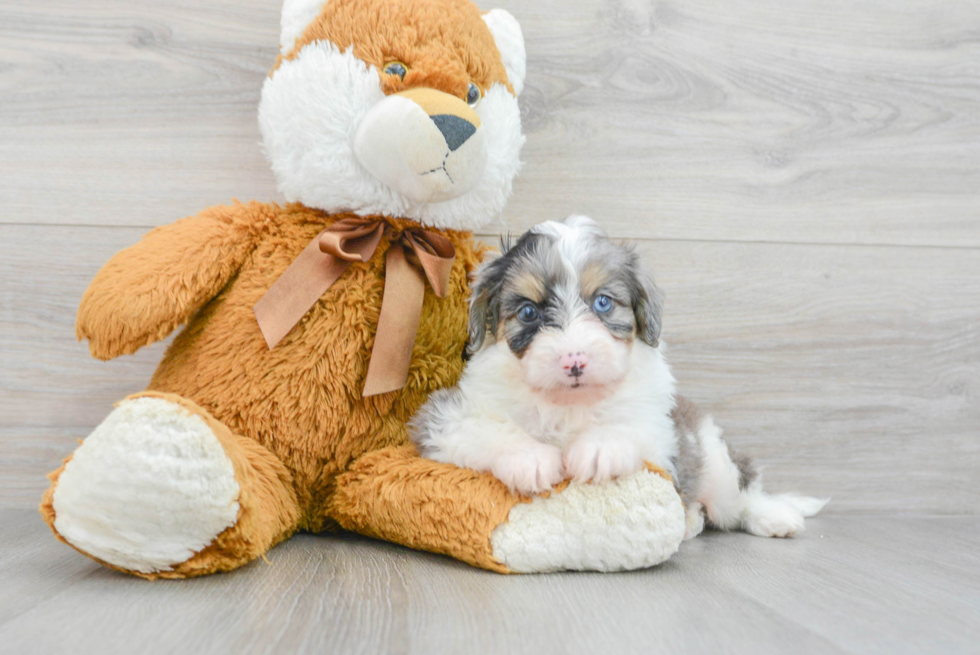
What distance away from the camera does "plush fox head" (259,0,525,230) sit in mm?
1595

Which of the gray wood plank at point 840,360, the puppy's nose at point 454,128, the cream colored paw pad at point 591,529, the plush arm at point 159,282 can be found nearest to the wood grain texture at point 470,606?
the cream colored paw pad at point 591,529

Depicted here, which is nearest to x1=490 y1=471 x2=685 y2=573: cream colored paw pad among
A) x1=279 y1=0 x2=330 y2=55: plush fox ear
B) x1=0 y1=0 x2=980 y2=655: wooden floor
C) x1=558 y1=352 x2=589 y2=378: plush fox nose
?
x1=558 y1=352 x2=589 y2=378: plush fox nose

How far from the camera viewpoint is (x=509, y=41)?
6.16ft

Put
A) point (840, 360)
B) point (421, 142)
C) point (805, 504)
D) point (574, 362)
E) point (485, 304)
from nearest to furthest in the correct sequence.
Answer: point (574, 362) → point (421, 142) → point (485, 304) → point (805, 504) → point (840, 360)

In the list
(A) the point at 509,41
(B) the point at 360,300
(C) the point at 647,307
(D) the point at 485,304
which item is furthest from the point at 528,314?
(A) the point at 509,41

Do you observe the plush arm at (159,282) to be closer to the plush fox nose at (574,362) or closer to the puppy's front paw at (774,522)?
the plush fox nose at (574,362)

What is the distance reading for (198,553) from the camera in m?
1.36

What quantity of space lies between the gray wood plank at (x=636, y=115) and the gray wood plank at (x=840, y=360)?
0.10 metres

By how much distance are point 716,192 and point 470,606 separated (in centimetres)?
152

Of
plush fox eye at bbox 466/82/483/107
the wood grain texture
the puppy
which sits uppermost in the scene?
plush fox eye at bbox 466/82/483/107

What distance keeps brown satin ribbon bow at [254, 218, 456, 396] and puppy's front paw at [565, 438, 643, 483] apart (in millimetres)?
448

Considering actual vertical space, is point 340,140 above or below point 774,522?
above

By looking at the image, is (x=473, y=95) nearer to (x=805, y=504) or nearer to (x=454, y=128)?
(x=454, y=128)

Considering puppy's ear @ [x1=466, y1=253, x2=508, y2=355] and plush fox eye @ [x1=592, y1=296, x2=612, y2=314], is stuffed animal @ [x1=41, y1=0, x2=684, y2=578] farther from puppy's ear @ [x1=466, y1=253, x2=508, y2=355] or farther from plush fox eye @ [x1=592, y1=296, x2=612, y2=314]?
plush fox eye @ [x1=592, y1=296, x2=612, y2=314]
